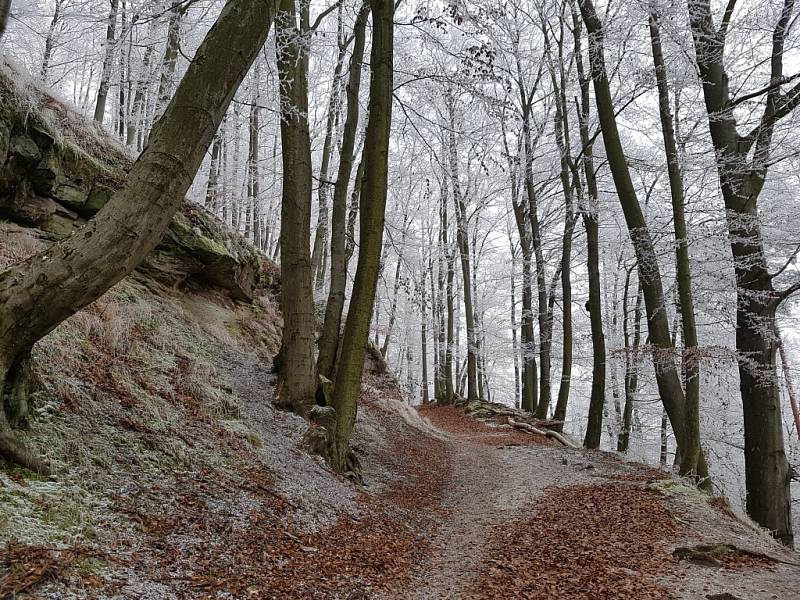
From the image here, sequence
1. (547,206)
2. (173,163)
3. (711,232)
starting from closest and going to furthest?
(173,163)
(711,232)
(547,206)

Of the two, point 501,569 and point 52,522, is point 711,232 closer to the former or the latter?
point 501,569

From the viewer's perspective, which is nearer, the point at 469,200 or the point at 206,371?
the point at 206,371

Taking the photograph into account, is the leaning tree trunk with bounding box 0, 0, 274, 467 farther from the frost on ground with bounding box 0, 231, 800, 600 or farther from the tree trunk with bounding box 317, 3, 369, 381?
the tree trunk with bounding box 317, 3, 369, 381

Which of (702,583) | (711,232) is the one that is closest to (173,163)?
(702,583)

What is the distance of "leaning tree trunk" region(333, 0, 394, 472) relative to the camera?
6.05 m

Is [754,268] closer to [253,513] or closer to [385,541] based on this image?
[385,541]

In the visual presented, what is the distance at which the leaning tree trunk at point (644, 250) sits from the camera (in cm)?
770

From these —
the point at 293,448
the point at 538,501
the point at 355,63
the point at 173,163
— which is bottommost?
the point at 538,501

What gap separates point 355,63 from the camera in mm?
8133

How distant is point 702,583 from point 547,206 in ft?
50.4

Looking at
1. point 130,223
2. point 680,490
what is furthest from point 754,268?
point 130,223

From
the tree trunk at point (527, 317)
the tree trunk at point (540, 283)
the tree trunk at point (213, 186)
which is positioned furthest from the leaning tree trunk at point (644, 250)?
the tree trunk at point (213, 186)

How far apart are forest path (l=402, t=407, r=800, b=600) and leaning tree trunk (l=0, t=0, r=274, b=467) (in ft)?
9.68

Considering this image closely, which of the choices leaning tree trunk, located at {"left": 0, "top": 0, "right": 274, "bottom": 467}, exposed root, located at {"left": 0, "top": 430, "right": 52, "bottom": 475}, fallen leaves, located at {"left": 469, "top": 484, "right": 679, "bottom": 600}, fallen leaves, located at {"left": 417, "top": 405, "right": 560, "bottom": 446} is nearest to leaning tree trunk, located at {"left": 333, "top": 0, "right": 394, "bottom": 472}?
fallen leaves, located at {"left": 469, "top": 484, "right": 679, "bottom": 600}
